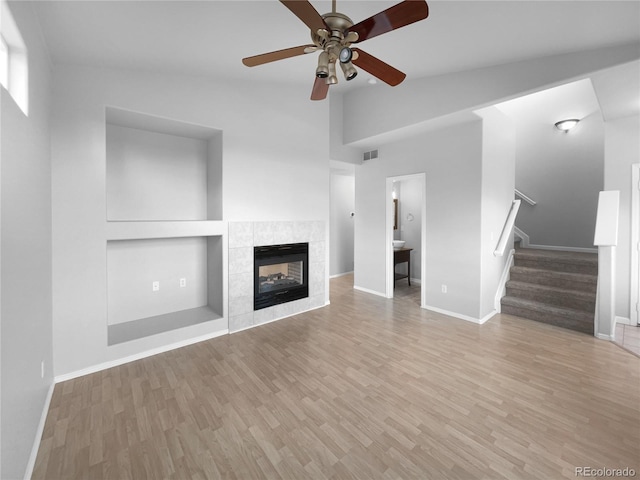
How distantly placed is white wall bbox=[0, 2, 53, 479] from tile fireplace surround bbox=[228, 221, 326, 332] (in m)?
1.69

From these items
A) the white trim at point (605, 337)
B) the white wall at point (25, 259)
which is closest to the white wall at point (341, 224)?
the white trim at point (605, 337)

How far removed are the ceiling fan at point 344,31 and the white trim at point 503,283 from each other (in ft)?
12.3

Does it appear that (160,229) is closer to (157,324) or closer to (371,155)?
(157,324)

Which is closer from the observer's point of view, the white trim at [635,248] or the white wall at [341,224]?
the white trim at [635,248]

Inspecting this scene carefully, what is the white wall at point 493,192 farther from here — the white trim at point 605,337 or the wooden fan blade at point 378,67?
the wooden fan blade at point 378,67

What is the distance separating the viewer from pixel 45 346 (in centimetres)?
215

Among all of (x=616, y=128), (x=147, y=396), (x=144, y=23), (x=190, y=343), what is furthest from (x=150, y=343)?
(x=616, y=128)

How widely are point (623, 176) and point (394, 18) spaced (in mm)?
4225

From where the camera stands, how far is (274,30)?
7.76ft

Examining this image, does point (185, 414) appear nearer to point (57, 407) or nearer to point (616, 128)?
point (57, 407)

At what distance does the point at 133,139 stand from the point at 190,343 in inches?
98.9

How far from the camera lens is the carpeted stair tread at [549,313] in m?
3.57

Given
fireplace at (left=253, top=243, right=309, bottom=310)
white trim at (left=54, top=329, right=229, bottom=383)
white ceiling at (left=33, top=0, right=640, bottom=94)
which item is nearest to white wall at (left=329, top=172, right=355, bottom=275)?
fireplace at (left=253, top=243, right=309, bottom=310)

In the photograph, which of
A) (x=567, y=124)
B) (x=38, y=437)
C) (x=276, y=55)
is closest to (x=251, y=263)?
(x=38, y=437)
